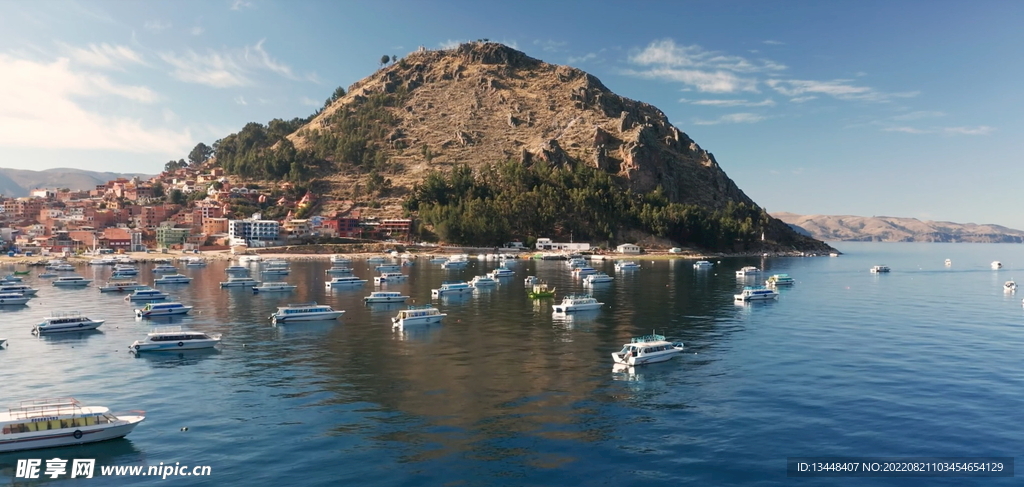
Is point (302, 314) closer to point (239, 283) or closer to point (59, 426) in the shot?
point (59, 426)

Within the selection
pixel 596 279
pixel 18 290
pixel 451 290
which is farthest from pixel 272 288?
pixel 596 279

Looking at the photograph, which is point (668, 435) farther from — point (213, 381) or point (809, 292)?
point (809, 292)

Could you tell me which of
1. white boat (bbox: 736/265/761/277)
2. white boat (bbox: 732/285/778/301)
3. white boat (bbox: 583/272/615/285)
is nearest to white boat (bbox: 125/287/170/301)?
white boat (bbox: 583/272/615/285)

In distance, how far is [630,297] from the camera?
118812 millimetres

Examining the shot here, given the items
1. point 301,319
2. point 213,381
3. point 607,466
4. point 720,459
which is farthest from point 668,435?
point 301,319

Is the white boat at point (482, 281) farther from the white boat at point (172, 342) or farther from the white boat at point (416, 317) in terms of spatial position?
the white boat at point (172, 342)

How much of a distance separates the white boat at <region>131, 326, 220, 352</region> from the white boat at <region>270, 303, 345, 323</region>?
56.7 feet

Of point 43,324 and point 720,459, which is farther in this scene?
point 43,324

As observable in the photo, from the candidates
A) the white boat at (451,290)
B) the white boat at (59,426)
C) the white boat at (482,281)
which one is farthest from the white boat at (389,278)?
the white boat at (59,426)

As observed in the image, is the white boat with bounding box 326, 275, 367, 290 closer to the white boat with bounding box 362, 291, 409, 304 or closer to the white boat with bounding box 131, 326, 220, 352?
the white boat with bounding box 362, 291, 409, 304

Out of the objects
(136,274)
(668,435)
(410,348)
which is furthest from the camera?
(136,274)

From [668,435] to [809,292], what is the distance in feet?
351

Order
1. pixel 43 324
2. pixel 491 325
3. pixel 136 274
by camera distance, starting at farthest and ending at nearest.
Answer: pixel 136 274
pixel 491 325
pixel 43 324

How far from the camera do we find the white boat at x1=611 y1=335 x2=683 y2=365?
6172 cm
